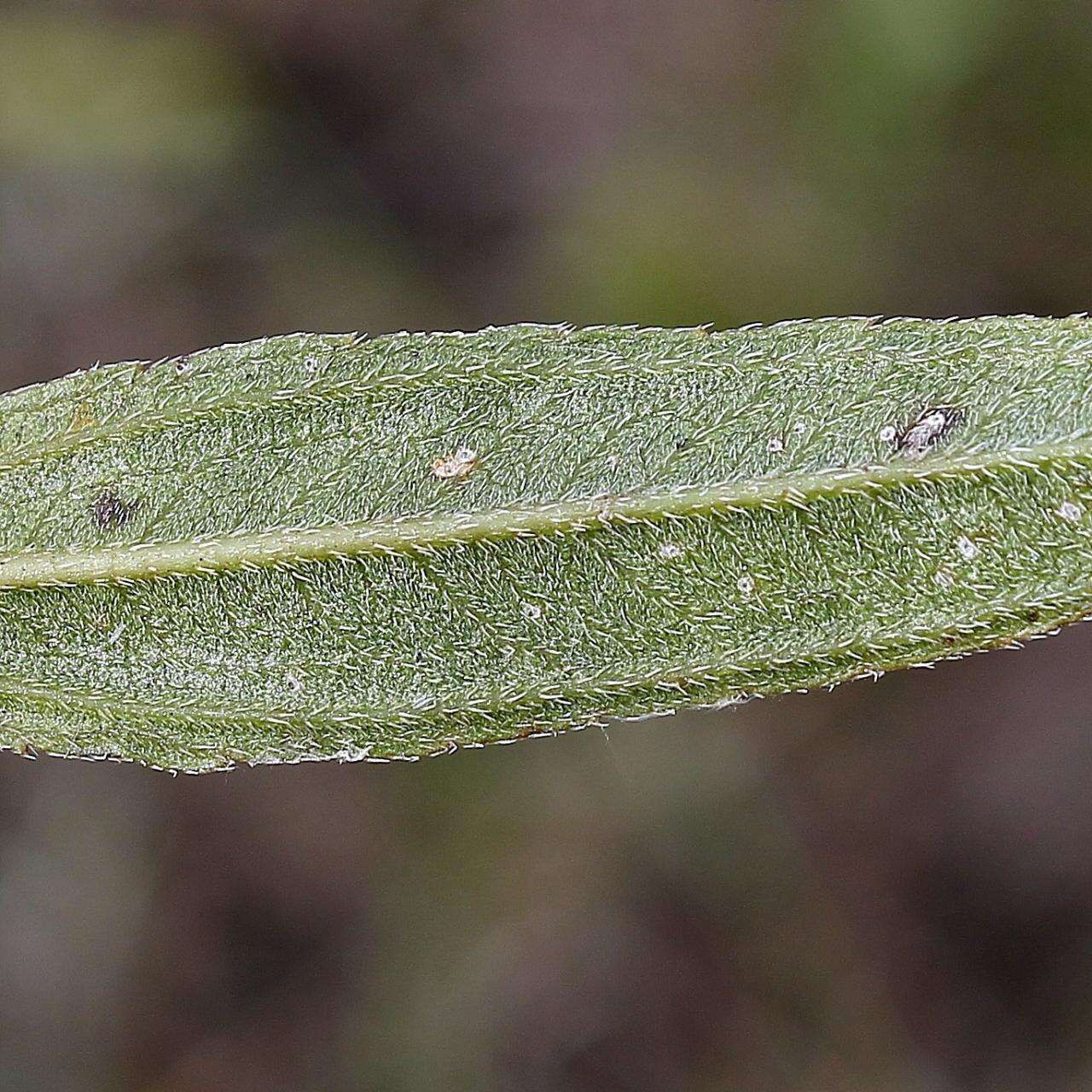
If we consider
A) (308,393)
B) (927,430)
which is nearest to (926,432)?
(927,430)

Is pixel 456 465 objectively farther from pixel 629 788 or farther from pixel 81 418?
pixel 629 788

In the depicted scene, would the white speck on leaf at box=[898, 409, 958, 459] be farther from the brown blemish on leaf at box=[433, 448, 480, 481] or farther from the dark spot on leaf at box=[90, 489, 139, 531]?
the dark spot on leaf at box=[90, 489, 139, 531]

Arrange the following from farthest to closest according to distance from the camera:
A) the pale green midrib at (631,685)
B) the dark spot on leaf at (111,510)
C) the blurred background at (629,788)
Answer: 1. the blurred background at (629,788)
2. the dark spot on leaf at (111,510)
3. the pale green midrib at (631,685)

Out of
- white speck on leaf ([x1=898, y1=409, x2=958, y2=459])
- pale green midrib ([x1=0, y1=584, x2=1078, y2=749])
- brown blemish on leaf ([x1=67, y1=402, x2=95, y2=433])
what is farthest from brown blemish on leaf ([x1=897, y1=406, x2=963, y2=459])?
brown blemish on leaf ([x1=67, y1=402, x2=95, y2=433])

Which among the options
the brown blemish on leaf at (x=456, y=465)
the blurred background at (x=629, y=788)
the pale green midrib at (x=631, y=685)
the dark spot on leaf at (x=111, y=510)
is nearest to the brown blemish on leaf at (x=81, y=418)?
the dark spot on leaf at (x=111, y=510)

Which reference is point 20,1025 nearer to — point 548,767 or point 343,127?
point 548,767

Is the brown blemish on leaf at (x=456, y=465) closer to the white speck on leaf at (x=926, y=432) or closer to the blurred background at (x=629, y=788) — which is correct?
the white speck on leaf at (x=926, y=432)
